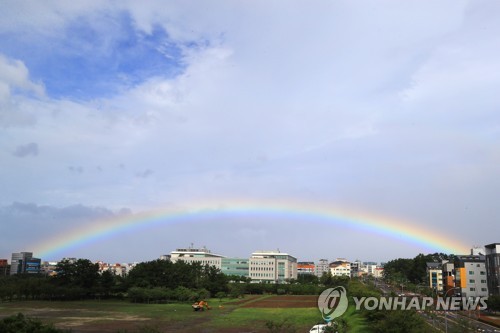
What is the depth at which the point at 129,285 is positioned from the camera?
74.0 meters

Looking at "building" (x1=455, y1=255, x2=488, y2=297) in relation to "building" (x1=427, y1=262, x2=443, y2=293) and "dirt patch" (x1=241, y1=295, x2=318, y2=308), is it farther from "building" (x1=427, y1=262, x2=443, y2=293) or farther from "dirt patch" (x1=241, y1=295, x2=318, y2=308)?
"building" (x1=427, y1=262, x2=443, y2=293)

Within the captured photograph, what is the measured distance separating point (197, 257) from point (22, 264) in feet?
200

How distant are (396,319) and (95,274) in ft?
203

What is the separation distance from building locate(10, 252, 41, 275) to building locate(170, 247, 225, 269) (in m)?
48.1

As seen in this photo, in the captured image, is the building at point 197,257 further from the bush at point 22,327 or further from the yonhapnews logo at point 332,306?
the bush at point 22,327

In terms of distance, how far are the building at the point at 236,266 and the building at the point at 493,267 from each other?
83491mm

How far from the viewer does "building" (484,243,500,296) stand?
58.8 meters

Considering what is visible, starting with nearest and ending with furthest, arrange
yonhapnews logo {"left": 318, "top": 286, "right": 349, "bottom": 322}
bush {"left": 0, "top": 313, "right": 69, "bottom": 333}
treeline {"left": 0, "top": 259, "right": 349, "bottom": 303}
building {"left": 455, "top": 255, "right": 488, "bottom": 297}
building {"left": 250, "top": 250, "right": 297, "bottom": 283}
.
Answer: bush {"left": 0, "top": 313, "right": 69, "bottom": 333} → yonhapnews logo {"left": 318, "top": 286, "right": 349, "bottom": 322} → treeline {"left": 0, "top": 259, "right": 349, "bottom": 303} → building {"left": 455, "top": 255, "right": 488, "bottom": 297} → building {"left": 250, "top": 250, "right": 297, "bottom": 283}

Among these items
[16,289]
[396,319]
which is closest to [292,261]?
[16,289]

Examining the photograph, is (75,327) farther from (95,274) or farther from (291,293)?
(291,293)

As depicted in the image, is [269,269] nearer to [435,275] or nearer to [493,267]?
[435,275]

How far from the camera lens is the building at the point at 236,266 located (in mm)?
136250

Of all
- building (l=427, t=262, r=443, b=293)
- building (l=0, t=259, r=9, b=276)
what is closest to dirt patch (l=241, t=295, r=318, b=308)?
building (l=427, t=262, r=443, b=293)

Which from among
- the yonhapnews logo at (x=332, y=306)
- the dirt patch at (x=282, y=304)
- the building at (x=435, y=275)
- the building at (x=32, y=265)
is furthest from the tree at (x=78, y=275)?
the building at (x=32, y=265)
